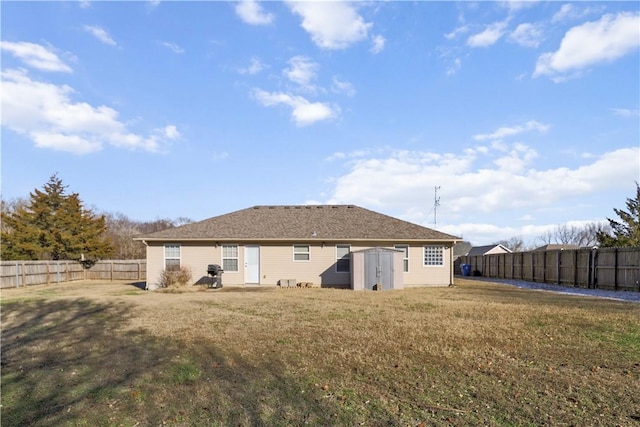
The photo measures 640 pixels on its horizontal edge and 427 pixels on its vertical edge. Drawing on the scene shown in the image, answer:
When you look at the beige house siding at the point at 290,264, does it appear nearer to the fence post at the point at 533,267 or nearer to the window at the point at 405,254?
the window at the point at 405,254

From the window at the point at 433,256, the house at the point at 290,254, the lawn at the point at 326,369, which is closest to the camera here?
the lawn at the point at 326,369

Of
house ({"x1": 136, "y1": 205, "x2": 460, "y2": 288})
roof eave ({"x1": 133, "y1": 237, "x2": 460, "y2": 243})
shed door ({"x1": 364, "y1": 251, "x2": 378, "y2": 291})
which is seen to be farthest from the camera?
house ({"x1": 136, "y1": 205, "x2": 460, "y2": 288})

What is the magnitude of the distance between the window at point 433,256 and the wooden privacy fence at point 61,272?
62.0ft

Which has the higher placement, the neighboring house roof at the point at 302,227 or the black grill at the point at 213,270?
the neighboring house roof at the point at 302,227

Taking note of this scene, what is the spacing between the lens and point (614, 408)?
13.1ft

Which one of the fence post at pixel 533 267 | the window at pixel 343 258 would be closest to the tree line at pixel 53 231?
the window at pixel 343 258

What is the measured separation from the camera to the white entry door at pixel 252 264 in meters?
19.0

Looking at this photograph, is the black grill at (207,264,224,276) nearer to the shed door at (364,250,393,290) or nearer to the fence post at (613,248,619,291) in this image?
the shed door at (364,250,393,290)

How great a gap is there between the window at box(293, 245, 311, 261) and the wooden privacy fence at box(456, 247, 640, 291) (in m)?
13.2

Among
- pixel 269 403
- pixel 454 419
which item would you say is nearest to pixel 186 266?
pixel 269 403

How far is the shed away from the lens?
57.8 ft

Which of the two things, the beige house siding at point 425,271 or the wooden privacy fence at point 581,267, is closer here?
the wooden privacy fence at point 581,267

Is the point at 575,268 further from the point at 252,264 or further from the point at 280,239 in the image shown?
the point at 252,264

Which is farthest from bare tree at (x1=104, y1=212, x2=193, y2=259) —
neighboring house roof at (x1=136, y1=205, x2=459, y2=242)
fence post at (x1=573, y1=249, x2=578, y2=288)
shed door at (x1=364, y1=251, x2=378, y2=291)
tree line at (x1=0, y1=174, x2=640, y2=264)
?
fence post at (x1=573, y1=249, x2=578, y2=288)
